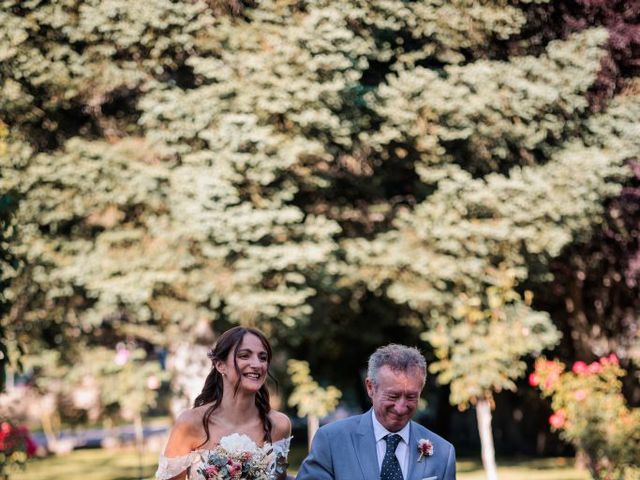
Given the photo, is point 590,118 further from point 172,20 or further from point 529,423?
point 529,423

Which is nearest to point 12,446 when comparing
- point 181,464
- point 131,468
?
point 181,464

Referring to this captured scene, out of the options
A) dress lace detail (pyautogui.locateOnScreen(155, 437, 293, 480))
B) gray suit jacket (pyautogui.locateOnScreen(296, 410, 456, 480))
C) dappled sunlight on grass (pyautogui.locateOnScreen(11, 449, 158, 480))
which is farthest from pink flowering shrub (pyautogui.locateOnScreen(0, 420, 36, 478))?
gray suit jacket (pyautogui.locateOnScreen(296, 410, 456, 480))

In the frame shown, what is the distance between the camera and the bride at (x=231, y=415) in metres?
5.13

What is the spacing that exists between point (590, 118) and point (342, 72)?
12.1ft

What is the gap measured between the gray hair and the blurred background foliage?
9.26 metres

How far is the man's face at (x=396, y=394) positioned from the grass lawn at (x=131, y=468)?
11.8m

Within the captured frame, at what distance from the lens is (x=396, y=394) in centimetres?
388

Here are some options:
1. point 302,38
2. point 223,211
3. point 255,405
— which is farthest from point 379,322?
point 255,405

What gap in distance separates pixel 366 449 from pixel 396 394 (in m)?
0.27

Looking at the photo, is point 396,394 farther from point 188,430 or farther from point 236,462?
point 188,430

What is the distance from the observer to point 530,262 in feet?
47.3

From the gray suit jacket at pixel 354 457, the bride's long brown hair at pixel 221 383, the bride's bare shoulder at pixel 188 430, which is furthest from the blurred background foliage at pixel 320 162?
the gray suit jacket at pixel 354 457

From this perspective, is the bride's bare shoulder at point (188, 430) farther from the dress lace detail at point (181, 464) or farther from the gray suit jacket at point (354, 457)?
the gray suit jacket at point (354, 457)

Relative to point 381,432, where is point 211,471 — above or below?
below
